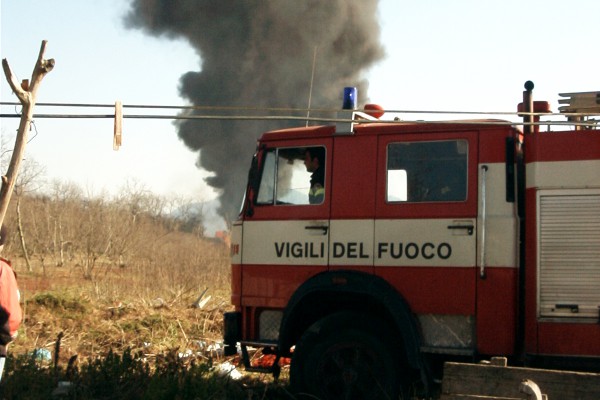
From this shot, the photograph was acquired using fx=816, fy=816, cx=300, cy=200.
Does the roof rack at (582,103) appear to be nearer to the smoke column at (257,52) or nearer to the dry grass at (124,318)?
the dry grass at (124,318)

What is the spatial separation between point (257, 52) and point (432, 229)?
28.2 metres

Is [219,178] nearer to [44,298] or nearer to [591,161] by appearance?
[44,298]

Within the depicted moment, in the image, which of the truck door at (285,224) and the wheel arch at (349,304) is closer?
the wheel arch at (349,304)

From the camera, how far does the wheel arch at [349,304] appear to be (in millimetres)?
6664

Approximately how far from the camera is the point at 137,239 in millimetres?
29359

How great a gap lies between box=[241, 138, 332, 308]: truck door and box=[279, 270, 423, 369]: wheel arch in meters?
0.16

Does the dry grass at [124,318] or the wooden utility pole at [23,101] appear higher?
the wooden utility pole at [23,101]

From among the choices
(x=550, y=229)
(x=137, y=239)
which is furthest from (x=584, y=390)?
(x=137, y=239)

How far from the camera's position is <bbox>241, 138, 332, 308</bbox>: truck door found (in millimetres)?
7219

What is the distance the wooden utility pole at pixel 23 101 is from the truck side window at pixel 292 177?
211cm

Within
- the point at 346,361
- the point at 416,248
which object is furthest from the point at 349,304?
the point at 416,248

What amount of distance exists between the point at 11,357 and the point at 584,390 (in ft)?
18.8

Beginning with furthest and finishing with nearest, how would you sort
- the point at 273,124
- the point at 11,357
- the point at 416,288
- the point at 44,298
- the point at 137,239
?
1. the point at 273,124
2. the point at 137,239
3. the point at 44,298
4. the point at 11,357
5. the point at 416,288

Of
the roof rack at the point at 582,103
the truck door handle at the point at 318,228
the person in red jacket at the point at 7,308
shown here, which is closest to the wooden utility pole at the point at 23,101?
the person in red jacket at the point at 7,308
